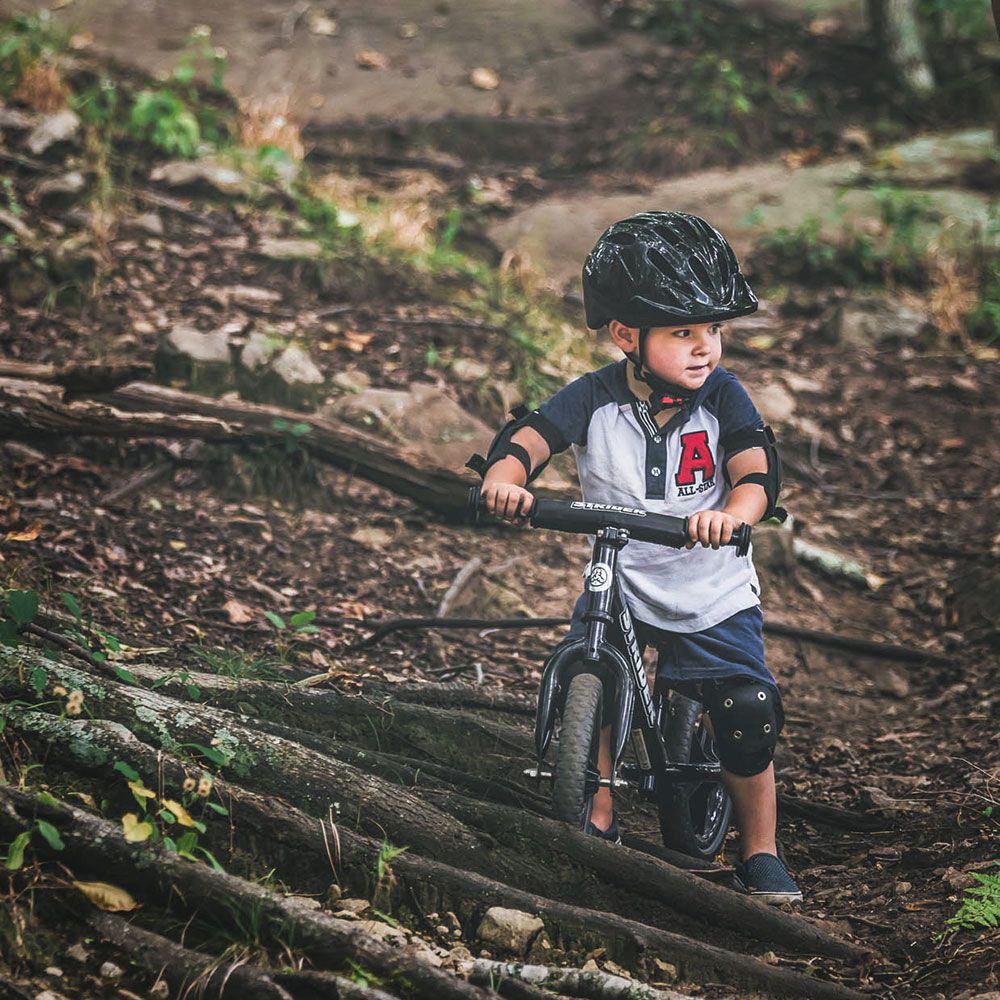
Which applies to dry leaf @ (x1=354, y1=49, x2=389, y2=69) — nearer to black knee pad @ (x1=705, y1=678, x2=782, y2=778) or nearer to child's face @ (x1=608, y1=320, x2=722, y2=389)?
child's face @ (x1=608, y1=320, x2=722, y2=389)

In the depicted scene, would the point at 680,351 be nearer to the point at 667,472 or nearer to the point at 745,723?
the point at 667,472

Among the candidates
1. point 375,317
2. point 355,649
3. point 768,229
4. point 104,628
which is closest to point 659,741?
point 355,649

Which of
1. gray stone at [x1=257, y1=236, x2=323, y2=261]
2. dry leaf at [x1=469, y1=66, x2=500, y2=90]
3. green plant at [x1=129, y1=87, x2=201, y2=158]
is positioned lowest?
gray stone at [x1=257, y1=236, x2=323, y2=261]

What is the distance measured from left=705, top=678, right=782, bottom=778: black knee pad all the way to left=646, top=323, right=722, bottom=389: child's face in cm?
93

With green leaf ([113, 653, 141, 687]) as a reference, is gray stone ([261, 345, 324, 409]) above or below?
above

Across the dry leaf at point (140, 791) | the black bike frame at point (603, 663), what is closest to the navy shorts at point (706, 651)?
the black bike frame at point (603, 663)

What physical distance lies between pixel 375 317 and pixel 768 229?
11.5 ft

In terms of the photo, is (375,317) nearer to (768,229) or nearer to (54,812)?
(768,229)

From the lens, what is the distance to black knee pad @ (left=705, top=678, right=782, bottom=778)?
3.44 m

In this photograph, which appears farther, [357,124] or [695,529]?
[357,124]

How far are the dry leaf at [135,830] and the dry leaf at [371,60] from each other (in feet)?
29.8

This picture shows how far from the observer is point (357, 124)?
9.60 m

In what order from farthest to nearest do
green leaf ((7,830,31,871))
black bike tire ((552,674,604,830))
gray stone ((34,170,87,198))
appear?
1. gray stone ((34,170,87,198))
2. black bike tire ((552,674,604,830))
3. green leaf ((7,830,31,871))

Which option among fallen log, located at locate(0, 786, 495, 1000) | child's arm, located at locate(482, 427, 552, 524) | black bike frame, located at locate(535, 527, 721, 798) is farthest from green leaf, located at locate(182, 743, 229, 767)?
child's arm, located at locate(482, 427, 552, 524)
